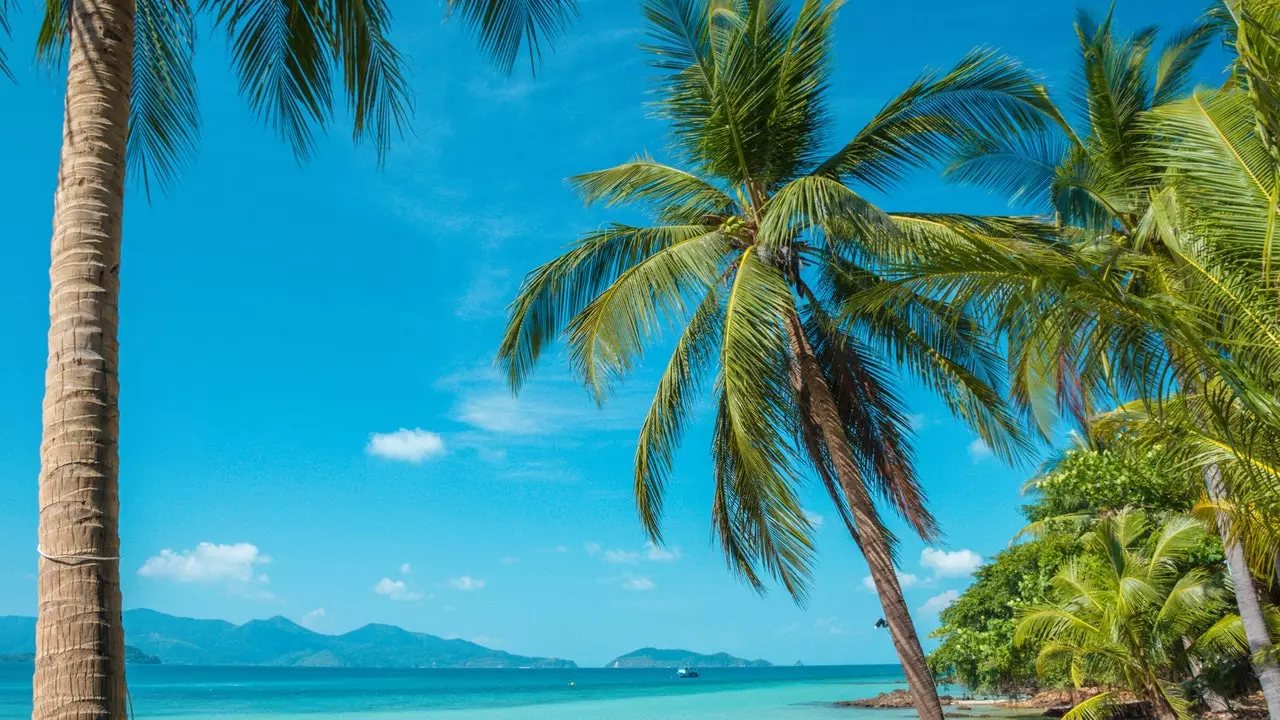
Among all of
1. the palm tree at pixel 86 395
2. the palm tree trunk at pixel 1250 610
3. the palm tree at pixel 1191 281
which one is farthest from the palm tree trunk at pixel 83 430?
the palm tree trunk at pixel 1250 610

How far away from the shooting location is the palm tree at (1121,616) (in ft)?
35.9

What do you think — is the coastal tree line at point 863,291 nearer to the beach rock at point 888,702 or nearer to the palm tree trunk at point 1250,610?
the palm tree trunk at point 1250,610

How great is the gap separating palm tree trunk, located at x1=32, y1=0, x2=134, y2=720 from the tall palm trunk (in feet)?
19.8

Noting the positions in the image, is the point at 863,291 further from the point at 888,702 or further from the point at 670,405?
the point at 888,702

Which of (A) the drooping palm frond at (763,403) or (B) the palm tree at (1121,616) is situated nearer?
(A) the drooping palm frond at (763,403)

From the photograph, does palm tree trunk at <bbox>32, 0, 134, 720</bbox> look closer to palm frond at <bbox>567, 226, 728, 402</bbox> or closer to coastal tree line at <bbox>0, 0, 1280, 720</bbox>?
coastal tree line at <bbox>0, 0, 1280, 720</bbox>

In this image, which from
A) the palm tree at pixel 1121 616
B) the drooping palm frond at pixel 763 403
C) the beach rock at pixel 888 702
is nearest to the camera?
the drooping palm frond at pixel 763 403

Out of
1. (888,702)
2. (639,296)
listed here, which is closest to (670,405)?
(639,296)

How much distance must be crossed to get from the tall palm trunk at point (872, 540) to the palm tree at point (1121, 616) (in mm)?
3718

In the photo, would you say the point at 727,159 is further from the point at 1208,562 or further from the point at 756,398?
the point at 1208,562

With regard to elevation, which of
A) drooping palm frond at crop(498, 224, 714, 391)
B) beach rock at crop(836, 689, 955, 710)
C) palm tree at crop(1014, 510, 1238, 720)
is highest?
drooping palm frond at crop(498, 224, 714, 391)

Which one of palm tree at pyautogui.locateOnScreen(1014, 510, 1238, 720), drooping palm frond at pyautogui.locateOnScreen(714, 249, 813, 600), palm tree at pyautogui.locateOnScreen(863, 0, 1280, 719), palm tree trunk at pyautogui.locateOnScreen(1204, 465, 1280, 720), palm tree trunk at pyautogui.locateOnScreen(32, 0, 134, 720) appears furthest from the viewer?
palm tree at pyautogui.locateOnScreen(1014, 510, 1238, 720)

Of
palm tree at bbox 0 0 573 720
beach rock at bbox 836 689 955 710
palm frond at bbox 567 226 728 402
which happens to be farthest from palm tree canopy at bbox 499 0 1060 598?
beach rock at bbox 836 689 955 710

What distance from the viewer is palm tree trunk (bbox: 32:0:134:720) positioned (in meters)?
2.94
